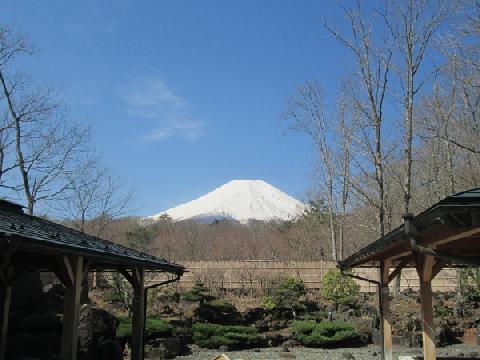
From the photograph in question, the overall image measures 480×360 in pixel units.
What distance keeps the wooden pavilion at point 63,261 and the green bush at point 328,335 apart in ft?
24.7

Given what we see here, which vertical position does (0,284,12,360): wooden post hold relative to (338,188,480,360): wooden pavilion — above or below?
below

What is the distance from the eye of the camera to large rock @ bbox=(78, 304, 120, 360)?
11180 millimetres

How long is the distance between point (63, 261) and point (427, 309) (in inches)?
178

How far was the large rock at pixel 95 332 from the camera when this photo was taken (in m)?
11.2

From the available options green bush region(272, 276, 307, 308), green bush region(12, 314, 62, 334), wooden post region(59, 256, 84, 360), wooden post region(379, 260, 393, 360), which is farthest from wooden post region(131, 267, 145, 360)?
green bush region(272, 276, 307, 308)

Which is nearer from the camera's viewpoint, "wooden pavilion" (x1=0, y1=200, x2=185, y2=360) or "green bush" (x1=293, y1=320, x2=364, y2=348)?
"wooden pavilion" (x1=0, y1=200, x2=185, y2=360)

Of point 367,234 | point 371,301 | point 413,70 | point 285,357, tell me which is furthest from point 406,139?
point 367,234

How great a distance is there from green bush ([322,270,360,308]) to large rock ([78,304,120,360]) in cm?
1116

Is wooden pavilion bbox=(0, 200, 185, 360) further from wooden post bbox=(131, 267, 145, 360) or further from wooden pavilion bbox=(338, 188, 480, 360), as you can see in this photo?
wooden pavilion bbox=(338, 188, 480, 360)

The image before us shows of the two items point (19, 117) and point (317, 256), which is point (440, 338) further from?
point (19, 117)

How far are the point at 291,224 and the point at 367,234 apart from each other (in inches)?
220

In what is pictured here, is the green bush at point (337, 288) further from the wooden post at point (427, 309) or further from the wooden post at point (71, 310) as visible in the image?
the wooden post at point (71, 310)

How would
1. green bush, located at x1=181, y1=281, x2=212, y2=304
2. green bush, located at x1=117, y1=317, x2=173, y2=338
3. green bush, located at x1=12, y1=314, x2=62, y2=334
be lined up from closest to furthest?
green bush, located at x1=12, y1=314, x2=62, y2=334 → green bush, located at x1=117, y1=317, x2=173, y2=338 → green bush, located at x1=181, y1=281, x2=212, y2=304

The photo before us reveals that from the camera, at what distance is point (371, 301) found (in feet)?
Result: 67.9
